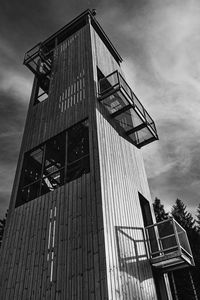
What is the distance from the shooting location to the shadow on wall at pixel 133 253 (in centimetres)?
790

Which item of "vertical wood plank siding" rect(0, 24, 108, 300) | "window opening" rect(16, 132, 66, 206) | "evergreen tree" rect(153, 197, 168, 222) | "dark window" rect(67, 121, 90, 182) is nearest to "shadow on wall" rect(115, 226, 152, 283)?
"vertical wood plank siding" rect(0, 24, 108, 300)

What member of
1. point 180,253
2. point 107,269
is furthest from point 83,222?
point 180,253

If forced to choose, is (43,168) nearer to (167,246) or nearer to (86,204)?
(86,204)

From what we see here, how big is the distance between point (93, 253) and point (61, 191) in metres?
2.91

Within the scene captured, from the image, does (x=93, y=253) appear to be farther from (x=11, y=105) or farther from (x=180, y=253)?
(x=11, y=105)

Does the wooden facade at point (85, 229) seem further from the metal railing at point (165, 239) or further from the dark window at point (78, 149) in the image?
the dark window at point (78, 149)

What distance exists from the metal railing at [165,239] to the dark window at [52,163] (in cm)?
361

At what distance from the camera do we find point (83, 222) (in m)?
8.25

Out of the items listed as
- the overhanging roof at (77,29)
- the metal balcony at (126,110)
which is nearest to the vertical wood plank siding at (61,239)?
the metal balcony at (126,110)

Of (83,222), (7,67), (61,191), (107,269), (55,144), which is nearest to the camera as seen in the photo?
(107,269)

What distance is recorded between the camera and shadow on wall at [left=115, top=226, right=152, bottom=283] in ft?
25.9

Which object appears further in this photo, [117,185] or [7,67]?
[7,67]

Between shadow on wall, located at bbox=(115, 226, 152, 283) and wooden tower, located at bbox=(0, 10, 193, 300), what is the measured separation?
0.11 ft

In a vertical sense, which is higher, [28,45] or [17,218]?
[28,45]
